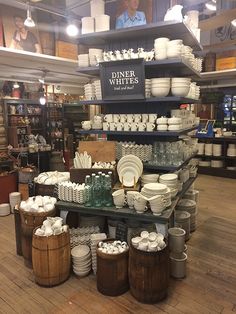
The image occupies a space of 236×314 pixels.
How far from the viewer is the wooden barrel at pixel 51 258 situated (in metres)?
2.54

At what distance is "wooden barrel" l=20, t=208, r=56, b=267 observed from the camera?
112 inches

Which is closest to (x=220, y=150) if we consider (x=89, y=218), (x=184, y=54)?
(x=184, y=54)

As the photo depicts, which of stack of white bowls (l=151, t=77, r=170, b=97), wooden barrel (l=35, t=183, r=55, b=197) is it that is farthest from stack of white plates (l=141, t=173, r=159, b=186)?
wooden barrel (l=35, t=183, r=55, b=197)

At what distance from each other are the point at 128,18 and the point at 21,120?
17.8 ft

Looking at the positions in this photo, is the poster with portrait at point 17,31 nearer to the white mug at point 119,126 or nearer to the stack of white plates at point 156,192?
the white mug at point 119,126

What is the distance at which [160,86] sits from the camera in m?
3.02

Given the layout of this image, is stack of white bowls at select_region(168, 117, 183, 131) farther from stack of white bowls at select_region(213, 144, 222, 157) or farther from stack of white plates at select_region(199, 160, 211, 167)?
stack of white plates at select_region(199, 160, 211, 167)

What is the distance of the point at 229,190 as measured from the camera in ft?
19.7

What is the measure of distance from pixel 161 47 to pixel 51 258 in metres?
2.40

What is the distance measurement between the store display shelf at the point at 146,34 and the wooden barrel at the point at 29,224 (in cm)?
213

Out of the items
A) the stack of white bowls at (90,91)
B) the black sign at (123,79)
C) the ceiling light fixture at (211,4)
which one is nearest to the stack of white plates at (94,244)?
the black sign at (123,79)

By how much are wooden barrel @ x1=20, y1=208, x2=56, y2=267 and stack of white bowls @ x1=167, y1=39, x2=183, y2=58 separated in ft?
6.80

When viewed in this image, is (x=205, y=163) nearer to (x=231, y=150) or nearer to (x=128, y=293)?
(x=231, y=150)

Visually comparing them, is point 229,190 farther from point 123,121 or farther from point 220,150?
point 123,121
